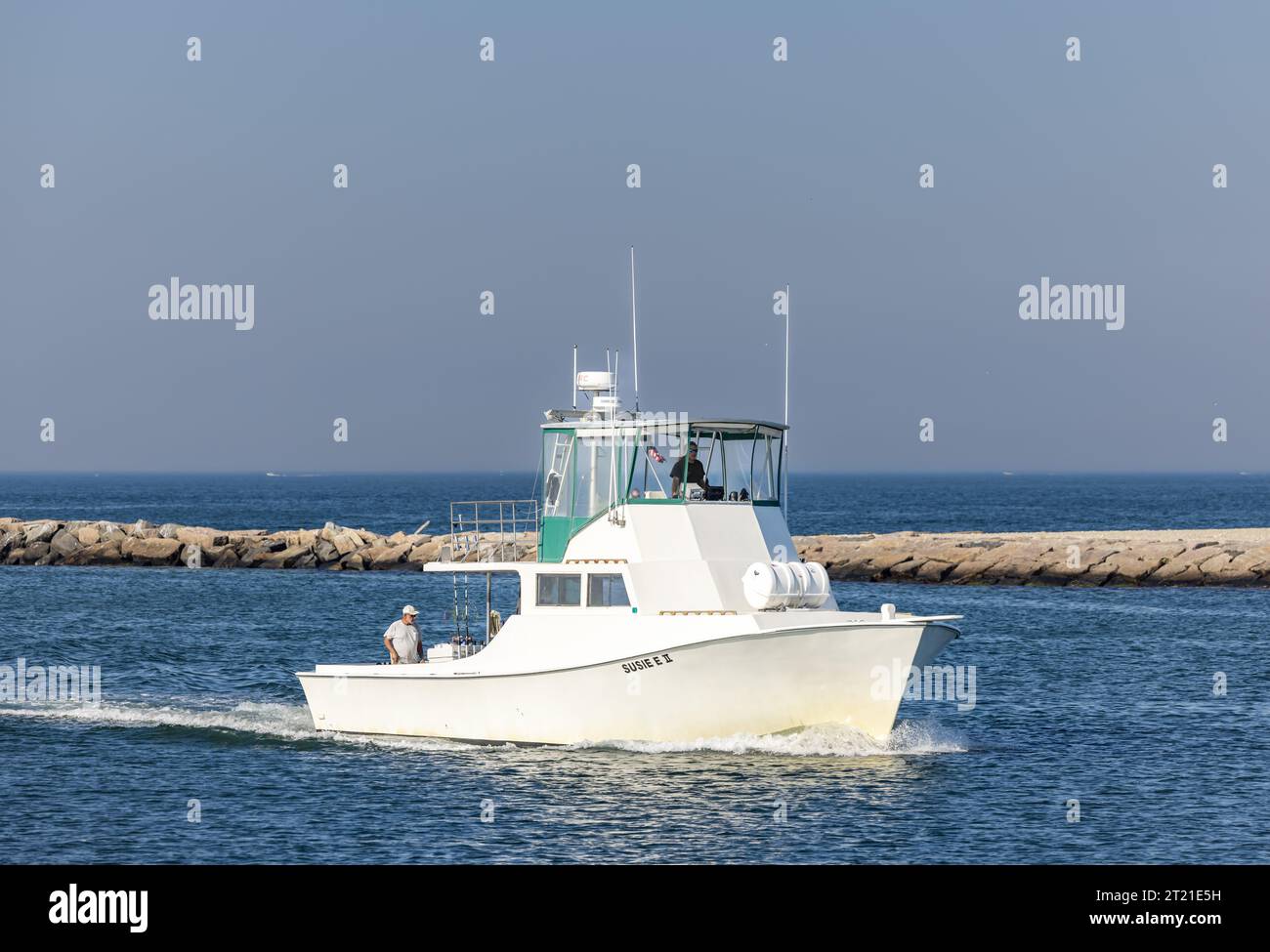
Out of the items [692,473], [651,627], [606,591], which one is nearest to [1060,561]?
[692,473]

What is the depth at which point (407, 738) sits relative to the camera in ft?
78.6

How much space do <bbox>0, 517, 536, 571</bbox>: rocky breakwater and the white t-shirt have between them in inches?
1587

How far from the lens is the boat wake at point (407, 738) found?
2233 centimetres

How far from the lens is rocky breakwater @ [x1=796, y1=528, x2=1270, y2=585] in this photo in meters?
56.9

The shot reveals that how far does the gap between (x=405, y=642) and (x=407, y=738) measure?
4.77 feet

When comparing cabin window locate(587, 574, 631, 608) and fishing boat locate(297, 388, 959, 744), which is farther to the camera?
cabin window locate(587, 574, 631, 608)

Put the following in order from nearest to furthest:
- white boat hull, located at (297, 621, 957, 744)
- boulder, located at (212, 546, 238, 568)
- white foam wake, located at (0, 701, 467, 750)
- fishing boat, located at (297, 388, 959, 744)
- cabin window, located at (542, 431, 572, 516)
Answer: white boat hull, located at (297, 621, 957, 744) → fishing boat, located at (297, 388, 959, 744) → cabin window, located at (542, 431, 572, 516) → white foam wake, located at (0, 701, 467, 750) → boulder, located at (212, 546, 238, 568)

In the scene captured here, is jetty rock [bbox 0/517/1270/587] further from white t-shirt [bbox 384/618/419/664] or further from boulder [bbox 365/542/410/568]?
white t-shirt [bbox 384/618/419/664]

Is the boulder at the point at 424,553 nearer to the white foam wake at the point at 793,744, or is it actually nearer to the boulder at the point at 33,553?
the boulder at the point at 33,553

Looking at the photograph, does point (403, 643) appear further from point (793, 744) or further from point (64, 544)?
point (64, 544)

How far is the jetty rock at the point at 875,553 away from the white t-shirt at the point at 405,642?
27924 mm

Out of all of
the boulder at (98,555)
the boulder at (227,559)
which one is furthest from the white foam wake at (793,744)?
the boulder at (98,555)

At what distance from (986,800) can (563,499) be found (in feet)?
24.4

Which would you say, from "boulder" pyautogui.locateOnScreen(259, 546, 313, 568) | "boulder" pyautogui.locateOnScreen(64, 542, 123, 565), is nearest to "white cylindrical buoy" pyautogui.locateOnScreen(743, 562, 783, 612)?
"boulder" pyautogui.locateOnScreen(259, 546, 313, 568)
